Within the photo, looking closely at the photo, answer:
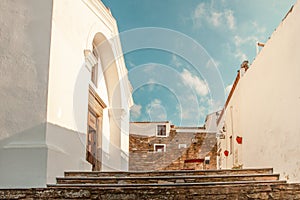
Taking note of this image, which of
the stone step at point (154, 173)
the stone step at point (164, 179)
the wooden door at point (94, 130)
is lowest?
the stone step at point (164, 179)

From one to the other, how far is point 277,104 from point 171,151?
1954 centimetres

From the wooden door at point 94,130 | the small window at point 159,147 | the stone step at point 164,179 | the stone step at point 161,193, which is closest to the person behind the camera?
the stone step at point 161,193

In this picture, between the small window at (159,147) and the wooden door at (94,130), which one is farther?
the small window at (159,147)

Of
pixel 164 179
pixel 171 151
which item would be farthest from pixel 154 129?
pixel 164 179

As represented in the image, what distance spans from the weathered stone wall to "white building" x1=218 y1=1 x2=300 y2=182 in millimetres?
13913

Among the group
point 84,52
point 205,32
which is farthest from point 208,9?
point 84,52

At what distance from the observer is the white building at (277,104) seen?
4312 millimetres

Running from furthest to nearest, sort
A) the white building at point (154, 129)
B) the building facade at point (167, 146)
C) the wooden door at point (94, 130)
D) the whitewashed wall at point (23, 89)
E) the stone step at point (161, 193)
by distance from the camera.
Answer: the white building at point (154, 129) < the building facade at point (167, 146) < the wooden door at point (94, 130) < the whitewashed wall at point (23, 89) < the stone step at point (161, 193)

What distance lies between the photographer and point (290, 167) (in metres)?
4.32

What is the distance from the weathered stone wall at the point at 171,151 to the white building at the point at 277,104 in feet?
45.6

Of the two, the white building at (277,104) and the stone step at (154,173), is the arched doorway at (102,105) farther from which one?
the white building at (277,104)

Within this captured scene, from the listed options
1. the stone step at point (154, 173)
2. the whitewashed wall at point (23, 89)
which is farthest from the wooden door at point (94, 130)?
the stone step at point (154, 173)

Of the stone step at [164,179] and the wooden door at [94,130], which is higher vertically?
the wooden door at [94,130]

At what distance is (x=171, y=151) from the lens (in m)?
24.2
